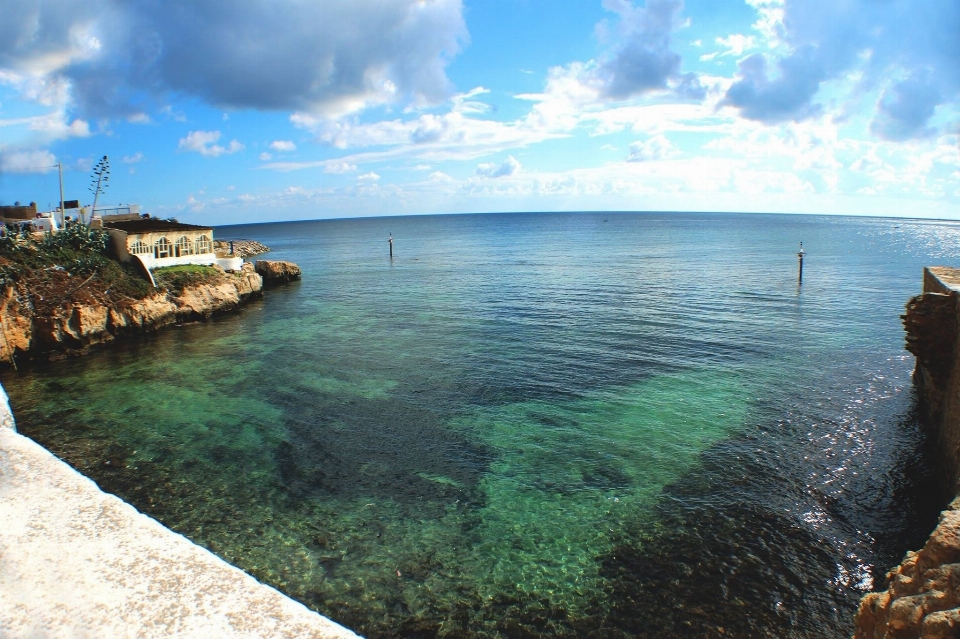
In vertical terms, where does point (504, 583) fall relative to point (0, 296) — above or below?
below

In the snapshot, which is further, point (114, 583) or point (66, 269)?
point (66, 269)

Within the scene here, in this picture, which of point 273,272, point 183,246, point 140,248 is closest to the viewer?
point 140,248

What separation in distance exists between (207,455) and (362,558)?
852 centimetres

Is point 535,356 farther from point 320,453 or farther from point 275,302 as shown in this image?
point 275,302

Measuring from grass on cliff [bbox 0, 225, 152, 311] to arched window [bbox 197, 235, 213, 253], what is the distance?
30.4 feet

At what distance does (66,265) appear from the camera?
36.2 metres

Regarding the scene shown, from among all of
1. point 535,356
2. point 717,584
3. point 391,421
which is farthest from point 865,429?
point 391,421

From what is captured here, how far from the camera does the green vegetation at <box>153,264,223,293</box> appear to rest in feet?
137

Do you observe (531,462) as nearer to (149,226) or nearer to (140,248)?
(140,248)

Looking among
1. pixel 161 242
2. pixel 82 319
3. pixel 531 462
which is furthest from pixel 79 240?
pixel 531 462

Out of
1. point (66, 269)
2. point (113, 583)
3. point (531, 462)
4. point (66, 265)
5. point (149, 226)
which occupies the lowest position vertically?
point (531, 462)

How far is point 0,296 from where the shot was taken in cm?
3041

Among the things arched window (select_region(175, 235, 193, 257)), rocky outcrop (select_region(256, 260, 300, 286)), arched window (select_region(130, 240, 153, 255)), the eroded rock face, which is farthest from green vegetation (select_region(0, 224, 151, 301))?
the eroded rock face

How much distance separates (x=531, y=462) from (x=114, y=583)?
13564 mm
